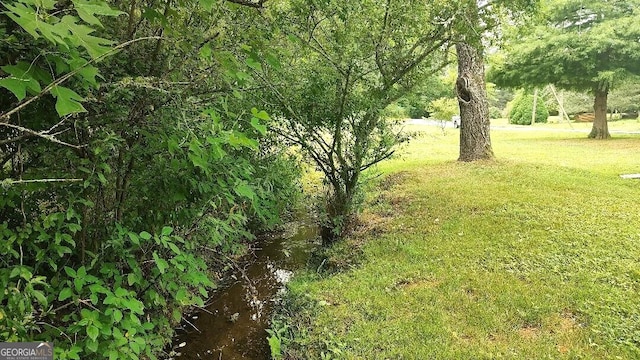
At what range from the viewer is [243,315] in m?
3.49

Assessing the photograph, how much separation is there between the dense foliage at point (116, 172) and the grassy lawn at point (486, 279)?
1.26 metres

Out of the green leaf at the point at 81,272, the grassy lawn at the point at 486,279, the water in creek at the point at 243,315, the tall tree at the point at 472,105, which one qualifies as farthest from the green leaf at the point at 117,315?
the tall tree at the point at 472,105

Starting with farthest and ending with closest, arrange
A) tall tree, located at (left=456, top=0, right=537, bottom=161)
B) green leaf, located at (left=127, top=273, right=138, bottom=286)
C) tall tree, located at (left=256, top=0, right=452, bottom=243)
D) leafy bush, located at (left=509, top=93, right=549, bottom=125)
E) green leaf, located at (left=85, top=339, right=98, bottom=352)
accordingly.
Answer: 1. leafy bush, located at (left=509, top=93, right=549, bottom=125)
2. tall tree, located at (left=456, top=0, right=537, bottom=161)
3. tall tree, located at (left=256, top=0, right=452, bottom=243)
4. green leaf, located at (left=127, top=273, right=138, bottom=286)
5. green leaf, located at (left=85, top=339, right=98, bottom=352)

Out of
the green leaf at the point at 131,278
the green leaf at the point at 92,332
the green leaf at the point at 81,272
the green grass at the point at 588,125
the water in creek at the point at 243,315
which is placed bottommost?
the water in creek at the point at 243,315

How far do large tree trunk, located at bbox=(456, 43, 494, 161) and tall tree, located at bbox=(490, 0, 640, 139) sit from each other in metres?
4.58

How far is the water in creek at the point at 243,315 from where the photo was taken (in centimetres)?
298

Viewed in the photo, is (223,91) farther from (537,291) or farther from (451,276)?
(537,291)

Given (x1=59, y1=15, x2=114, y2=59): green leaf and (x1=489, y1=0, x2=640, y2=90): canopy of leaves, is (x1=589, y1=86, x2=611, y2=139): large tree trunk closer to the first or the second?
(x1=489, y1=0, x2=640, y2=90): canopy of leaves

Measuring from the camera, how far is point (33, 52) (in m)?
1.47

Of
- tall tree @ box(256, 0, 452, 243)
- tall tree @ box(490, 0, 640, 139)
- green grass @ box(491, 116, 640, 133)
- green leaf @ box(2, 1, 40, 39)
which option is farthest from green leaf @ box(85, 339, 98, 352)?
green grass @ box(491, 116, 640, 133)

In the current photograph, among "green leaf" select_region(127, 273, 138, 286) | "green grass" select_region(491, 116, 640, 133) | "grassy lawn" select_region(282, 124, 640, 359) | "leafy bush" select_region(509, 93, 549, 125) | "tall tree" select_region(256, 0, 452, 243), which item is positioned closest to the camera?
"green leaf" select_region(127, 273, 138, 286)

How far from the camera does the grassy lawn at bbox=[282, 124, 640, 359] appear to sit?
103 inches

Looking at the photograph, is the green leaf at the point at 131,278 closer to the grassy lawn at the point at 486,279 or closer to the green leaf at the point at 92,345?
the green leaf at the point at 92,345

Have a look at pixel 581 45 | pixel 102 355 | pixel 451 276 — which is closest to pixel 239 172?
pixel 102 355
